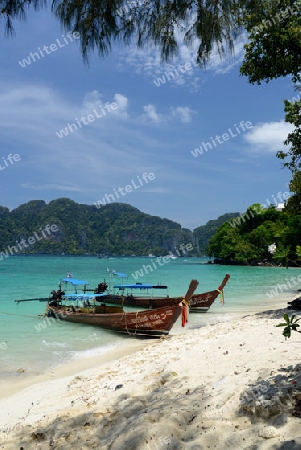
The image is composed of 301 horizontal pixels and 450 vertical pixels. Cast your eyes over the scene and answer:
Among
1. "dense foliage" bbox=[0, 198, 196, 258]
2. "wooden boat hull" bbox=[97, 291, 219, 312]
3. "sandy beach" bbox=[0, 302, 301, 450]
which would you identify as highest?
"dense foliage" bbox=[0, 198, 196, 258]

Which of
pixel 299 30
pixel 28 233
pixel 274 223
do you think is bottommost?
pixel 274 223

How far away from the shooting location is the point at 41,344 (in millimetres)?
12883

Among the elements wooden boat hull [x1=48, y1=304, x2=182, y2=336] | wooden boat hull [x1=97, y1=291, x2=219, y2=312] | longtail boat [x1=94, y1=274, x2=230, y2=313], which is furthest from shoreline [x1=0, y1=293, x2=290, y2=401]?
wooden boat hull [x1=97, y1=291, x2=219, y2=312]

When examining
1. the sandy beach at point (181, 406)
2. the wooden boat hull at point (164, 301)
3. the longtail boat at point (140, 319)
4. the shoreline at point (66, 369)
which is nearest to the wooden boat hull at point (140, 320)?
the longtail boat at point (140, 319)

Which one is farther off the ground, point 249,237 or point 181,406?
point 181,406

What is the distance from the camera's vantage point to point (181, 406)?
3.95 metres

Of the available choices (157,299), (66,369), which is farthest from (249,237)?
(66,369)

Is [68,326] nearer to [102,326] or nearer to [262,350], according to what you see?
[102,326]

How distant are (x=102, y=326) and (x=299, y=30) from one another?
1192cm

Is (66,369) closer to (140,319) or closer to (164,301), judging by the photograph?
(140,319)

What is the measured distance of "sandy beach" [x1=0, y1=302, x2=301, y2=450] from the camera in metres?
3.12

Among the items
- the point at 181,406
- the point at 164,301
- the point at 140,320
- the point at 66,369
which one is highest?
the point at 181,406

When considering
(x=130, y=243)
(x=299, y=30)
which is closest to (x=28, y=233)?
(x=130, y=243)

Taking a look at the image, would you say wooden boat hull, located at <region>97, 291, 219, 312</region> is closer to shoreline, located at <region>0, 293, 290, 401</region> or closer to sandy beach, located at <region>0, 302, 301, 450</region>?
shoreline, located at <region>0, 293, 290, 401</region>
